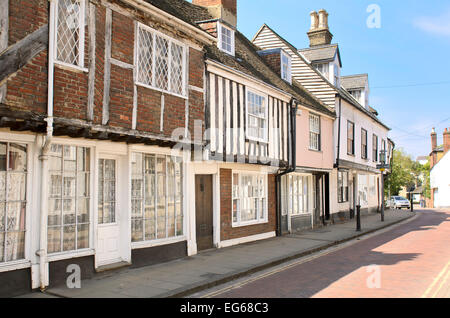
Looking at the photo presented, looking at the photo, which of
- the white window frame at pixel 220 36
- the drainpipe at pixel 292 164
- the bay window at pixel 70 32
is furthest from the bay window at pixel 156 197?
→ the drainpipe at pixel 292 164

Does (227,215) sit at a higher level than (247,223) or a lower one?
higher

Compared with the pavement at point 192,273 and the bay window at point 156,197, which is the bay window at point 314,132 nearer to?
the pavement at point 192,273

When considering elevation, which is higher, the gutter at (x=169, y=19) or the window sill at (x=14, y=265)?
the gutter at (x=169, y=19)

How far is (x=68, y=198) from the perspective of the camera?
7.66 metres

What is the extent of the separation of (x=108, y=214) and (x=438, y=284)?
6.75 metres

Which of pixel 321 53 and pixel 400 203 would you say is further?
pixel 400 203

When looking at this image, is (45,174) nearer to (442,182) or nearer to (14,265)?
(14,265)

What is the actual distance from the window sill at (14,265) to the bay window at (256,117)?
26.8 ft

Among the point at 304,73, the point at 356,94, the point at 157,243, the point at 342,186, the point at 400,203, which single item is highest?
the point at 356,94

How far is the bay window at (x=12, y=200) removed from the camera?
661 cm

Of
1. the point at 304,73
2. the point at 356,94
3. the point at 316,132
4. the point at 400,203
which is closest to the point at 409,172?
the point at 400,203
